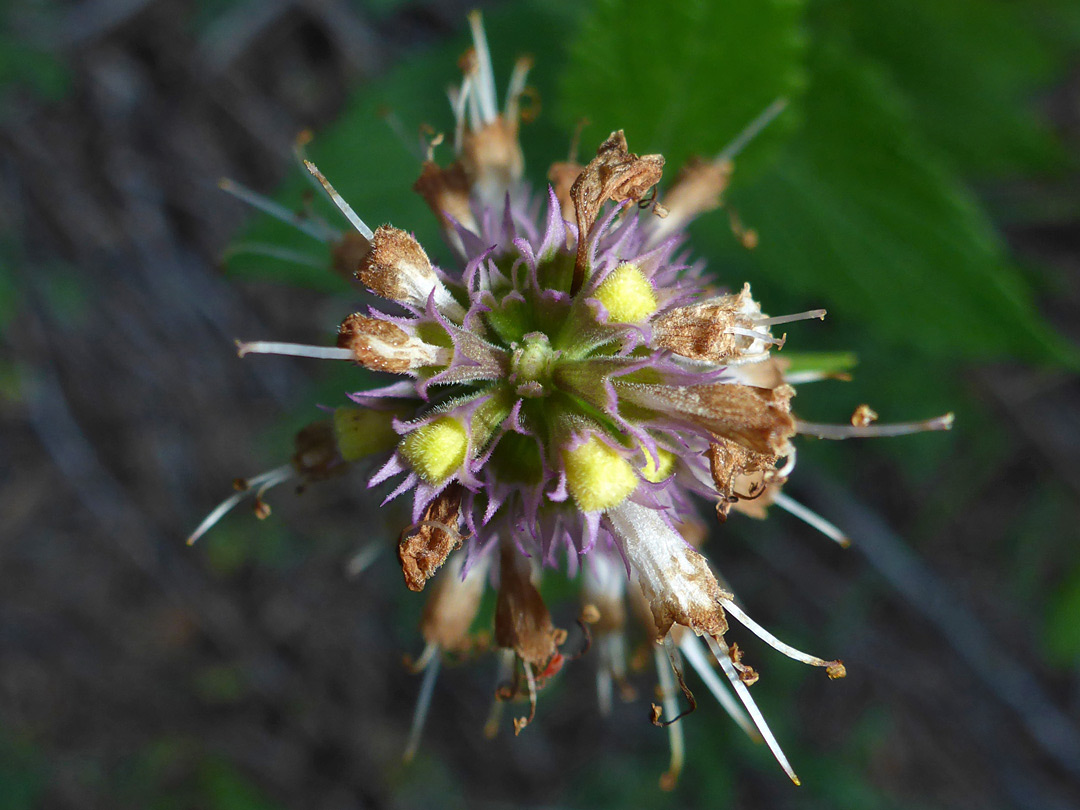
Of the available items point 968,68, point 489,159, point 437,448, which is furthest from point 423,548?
point 968,68

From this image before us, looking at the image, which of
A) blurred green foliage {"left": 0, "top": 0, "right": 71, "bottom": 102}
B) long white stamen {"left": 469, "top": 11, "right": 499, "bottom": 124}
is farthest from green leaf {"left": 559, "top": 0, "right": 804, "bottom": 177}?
blurred green foliage {"left": 0, "top": 0, "right": 71, "bottom": 102}

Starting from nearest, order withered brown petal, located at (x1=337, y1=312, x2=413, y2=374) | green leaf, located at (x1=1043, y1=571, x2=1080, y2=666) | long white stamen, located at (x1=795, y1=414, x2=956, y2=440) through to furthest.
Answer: withered brown petal, located at (x1=337, y1=312, x2=413, y2=374) < long white stamen, located at (x1=795, y1=414, x2=956, y2=440) < green leaf, located at (x1=1043, y1=571, x2=1080, y2=666)

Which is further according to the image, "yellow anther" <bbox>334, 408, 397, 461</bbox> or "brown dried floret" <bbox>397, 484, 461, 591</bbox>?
"yellow anther" <bbox>334, 408, 397, 461</bbox>

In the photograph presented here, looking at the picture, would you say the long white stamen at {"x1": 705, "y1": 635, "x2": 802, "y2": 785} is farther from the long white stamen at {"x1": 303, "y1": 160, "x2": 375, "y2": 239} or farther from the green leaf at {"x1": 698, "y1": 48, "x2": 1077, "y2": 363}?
the green leaf at {"x1": 698, "y1": 48, "x2": 1077, "y2": 363}

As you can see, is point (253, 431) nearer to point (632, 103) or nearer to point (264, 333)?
point (264, 333)

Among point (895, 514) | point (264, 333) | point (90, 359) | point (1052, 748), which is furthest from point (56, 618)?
point (1052, 748)

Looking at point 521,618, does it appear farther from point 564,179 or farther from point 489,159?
point 489,159
